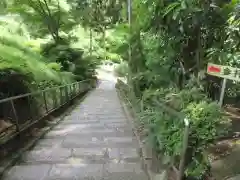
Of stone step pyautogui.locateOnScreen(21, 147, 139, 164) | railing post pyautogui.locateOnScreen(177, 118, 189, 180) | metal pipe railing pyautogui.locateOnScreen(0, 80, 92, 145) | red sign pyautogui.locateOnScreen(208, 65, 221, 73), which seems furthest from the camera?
metal pipe railing pyautogui.locateOnScreen(0, 80, 92, 145)

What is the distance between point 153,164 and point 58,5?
11.5m

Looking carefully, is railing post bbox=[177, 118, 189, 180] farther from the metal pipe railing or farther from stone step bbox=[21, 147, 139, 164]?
the metal pipe railing

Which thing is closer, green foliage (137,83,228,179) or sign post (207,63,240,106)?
green foliage (137,83,228,179)

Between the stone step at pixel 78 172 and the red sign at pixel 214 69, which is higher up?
the red sign at pixel 214 69

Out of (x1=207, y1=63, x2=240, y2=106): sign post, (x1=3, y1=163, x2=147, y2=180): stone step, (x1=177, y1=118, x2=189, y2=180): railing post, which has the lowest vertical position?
(x1=3, y1=163, x2=147, y2=180): stone step

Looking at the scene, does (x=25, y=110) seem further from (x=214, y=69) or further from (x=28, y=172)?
(x=214, y=69)

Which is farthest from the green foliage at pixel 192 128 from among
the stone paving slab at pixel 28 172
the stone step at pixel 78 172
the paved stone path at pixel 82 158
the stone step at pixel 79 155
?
the stone paving slab at pixel 28 172

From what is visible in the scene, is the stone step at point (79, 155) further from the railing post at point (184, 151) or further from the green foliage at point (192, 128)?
the railing post at point (184, 151)

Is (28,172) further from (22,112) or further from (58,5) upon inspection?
(58,5)

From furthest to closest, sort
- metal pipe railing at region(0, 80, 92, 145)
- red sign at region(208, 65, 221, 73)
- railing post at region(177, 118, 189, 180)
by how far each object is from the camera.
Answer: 1. metal pipe railing at region(0, 80, 92, 145)
2. red sign at region(208, 65, 221, 73)
3. railing post at region(177, 118, 189, 180)

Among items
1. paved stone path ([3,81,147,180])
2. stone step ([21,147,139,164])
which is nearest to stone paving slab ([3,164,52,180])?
paved stone path ([3,81,147,180])

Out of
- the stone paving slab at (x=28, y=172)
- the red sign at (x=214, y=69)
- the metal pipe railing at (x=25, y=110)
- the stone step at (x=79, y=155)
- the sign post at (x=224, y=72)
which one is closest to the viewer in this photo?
the sign post at (x=224, y=72)

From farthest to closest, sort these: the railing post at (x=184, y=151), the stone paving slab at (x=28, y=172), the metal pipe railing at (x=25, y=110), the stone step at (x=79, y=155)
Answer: the metal pipe railing at (x=25, y=110) → the stone step at (x=79, y=155) → the stone paving slab at (x=28, y=172) → the railing post at (x=184, y=151)

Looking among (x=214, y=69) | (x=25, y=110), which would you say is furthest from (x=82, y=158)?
(x=214, y=69)
